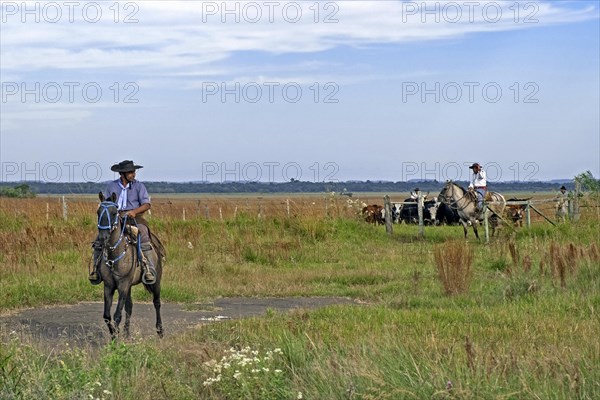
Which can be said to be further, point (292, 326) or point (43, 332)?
point (43, 332)

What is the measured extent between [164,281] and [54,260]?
3516 mm

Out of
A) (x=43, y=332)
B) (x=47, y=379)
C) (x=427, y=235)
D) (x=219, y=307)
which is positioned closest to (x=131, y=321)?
(x=43, y=332)

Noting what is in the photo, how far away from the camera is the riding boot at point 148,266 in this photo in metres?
13.6

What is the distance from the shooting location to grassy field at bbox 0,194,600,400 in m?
8.07

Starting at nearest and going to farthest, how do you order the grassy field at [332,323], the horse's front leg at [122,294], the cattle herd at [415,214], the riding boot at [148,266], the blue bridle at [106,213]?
the grassy field at [332,323] → the blue bridle at [106,213] → the horse's front leg at [122,294] → the riding boot at [148,266] → the cattle herd at [415,214]

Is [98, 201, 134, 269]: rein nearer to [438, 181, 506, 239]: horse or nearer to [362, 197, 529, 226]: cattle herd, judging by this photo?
[438, 181, 506, 239]: horse

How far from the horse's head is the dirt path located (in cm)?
129

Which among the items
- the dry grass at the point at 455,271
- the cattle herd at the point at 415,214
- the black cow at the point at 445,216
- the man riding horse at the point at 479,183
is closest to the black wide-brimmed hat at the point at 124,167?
the dry grass at the point at 455,271

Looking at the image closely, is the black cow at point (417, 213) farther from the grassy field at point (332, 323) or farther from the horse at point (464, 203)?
the grassy field at point (332, 323)

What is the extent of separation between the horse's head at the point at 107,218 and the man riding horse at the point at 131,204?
0.80ft

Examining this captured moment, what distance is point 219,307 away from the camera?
16391 mm

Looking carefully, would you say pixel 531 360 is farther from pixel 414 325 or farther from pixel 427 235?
pixel 427 235

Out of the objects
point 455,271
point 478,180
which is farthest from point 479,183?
point 455,271

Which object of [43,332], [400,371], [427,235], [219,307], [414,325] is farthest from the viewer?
[427,235]
